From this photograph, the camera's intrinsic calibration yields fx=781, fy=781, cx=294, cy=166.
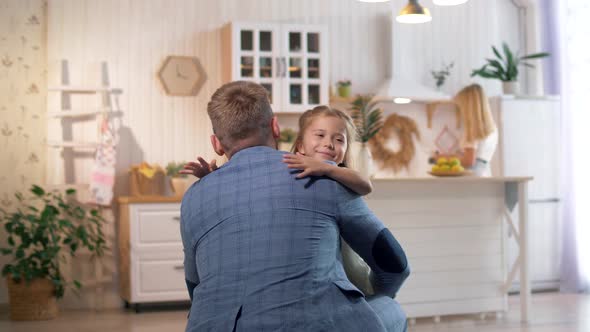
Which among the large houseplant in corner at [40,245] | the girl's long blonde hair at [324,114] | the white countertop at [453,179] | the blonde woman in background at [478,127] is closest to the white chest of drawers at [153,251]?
the large houseplant in corner at [40,245]

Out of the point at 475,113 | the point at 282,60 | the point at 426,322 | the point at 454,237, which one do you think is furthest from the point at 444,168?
the point at 282,60

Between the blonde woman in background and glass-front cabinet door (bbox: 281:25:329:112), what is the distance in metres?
1.13

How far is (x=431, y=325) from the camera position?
4668mm

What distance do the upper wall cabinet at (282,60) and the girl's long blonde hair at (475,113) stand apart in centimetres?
113

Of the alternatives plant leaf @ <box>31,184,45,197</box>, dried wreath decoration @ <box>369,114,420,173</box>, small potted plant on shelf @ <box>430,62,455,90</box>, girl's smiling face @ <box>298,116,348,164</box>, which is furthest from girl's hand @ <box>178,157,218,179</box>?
small potted plant on shelf @ <box>430,62,455,90</box>

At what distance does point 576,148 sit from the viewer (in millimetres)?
6316

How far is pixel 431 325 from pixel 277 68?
7.67 ft

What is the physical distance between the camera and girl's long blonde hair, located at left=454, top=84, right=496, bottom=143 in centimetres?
595

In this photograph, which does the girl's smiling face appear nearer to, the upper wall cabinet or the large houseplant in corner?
the large houseplant in corner

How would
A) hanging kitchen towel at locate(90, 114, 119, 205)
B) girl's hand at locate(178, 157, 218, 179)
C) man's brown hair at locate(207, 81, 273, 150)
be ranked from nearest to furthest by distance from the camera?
man's brown hair at locate(207, 81, 273, 150)
girl's hand at locate(178, 157, 218, 179)
hanging kitchen towel at locate(90, 114, 119, 205)

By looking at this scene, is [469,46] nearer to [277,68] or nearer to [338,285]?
[277,68]

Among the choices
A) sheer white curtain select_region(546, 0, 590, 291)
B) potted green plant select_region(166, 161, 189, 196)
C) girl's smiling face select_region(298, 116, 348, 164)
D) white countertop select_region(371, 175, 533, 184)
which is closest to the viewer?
girl's smiling face select_region(298, 116, 348, 164)

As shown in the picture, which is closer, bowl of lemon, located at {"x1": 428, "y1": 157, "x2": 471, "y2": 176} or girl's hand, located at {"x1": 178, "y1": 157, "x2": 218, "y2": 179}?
girl's hand, located at {"x1": 178, "y1": 157, "x2": 218, "y2": 179}

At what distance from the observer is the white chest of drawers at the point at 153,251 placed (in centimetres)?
548
